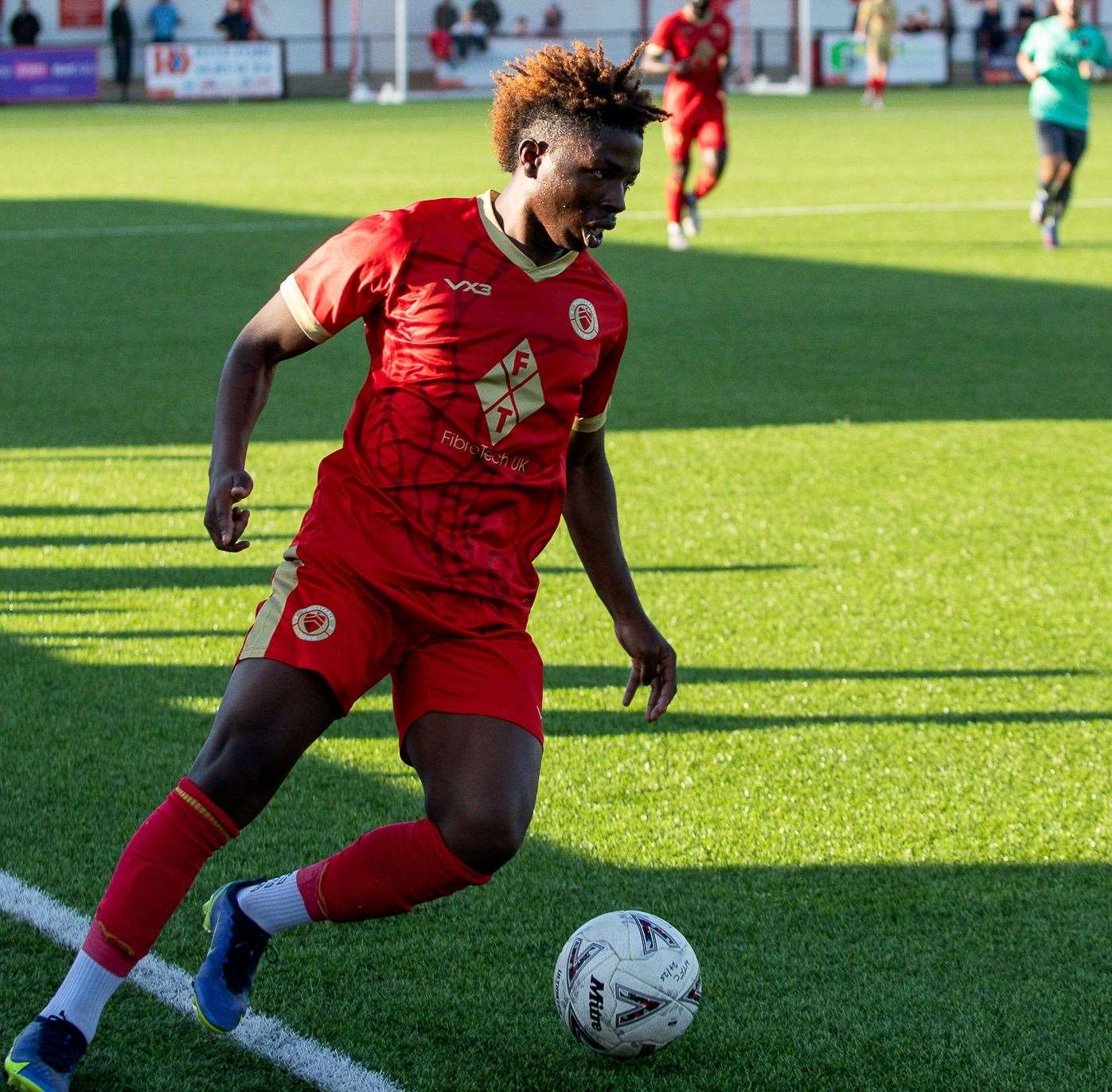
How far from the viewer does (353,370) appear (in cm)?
1100

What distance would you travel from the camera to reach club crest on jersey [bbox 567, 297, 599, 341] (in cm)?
358

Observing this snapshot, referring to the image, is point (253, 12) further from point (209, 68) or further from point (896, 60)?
point (896, 60)

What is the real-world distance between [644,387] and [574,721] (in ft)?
17.8

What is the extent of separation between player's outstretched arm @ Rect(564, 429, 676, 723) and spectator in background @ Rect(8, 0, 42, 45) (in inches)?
1721

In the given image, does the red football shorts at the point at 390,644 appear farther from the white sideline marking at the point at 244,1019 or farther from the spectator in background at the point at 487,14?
the spectator in background at the point at 487,14

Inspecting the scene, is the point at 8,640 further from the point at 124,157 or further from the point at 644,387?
the point at 124,157

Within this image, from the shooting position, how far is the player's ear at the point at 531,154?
11.5 feet

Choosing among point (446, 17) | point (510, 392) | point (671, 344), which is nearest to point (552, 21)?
point (446, 17)

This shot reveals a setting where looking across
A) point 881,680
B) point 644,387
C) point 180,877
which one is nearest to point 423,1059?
point 180,877

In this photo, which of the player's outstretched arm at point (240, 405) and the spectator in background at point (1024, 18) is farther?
the spectator in background at point (1024, 18)

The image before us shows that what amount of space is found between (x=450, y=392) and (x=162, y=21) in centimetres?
4515

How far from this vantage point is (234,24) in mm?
42688

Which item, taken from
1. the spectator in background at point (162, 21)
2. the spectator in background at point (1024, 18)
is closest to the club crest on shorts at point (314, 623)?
the spectator in background at point (162, 21)

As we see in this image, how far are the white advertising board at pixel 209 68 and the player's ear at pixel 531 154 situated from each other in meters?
39.6
